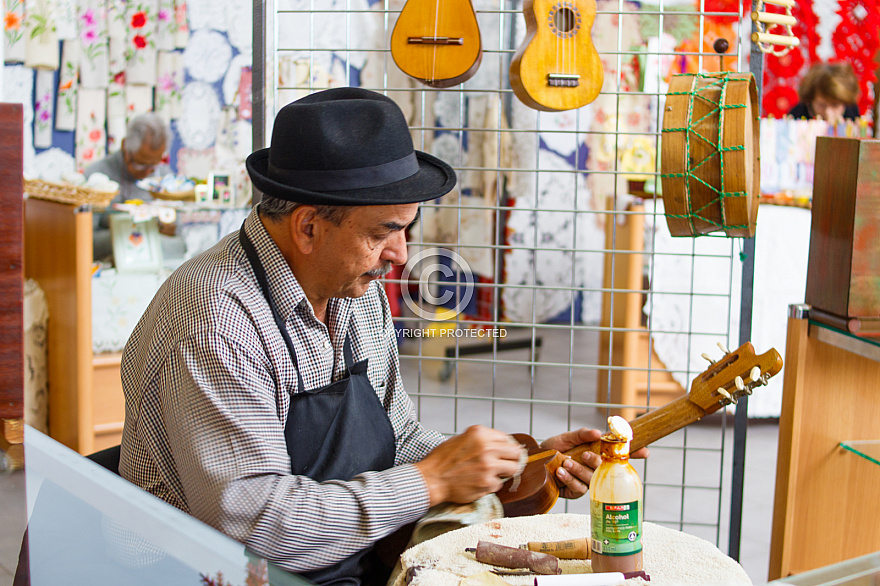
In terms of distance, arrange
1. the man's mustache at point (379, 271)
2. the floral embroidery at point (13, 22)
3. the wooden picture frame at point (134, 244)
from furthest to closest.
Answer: the floral embroidery at point (13, 22)
the wooden picture frame at point (134, 244)
the man's mustache at point (379, 271)

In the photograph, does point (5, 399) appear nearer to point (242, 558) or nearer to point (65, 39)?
point (242, 558)

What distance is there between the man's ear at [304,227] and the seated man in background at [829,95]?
4.70 meters

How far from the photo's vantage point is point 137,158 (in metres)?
3.94

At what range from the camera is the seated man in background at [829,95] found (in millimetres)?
5203

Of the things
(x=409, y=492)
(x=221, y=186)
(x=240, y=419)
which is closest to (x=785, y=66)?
(x=221, y=186)

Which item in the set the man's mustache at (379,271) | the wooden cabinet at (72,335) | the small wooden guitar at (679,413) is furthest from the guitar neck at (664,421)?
the wooden cabinet at (72,335)

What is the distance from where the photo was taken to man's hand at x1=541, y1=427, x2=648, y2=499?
1.55m

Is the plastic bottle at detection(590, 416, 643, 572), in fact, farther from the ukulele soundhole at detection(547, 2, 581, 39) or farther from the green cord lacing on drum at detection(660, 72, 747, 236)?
the ukulele soundhole at detection(547, 2, 581, 39)

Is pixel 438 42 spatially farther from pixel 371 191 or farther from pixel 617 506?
pixel 617 506

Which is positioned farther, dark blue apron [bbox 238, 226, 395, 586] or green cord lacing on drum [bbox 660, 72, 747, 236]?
green cord lacing on drum [bbox 660, 72, 747, 236]

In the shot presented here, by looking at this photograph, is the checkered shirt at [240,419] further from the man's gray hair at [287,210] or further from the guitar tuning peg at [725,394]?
the guitar tuning peg at [725,394]

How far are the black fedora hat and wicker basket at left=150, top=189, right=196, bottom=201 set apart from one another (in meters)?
2.61

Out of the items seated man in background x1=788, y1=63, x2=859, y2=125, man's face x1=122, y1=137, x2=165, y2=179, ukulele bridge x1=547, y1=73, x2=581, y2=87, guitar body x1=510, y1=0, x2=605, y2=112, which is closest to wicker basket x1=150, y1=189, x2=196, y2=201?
man's face x1=122, y1=137, x2=165, y2=179

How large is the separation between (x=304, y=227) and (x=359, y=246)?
0.35 ft
